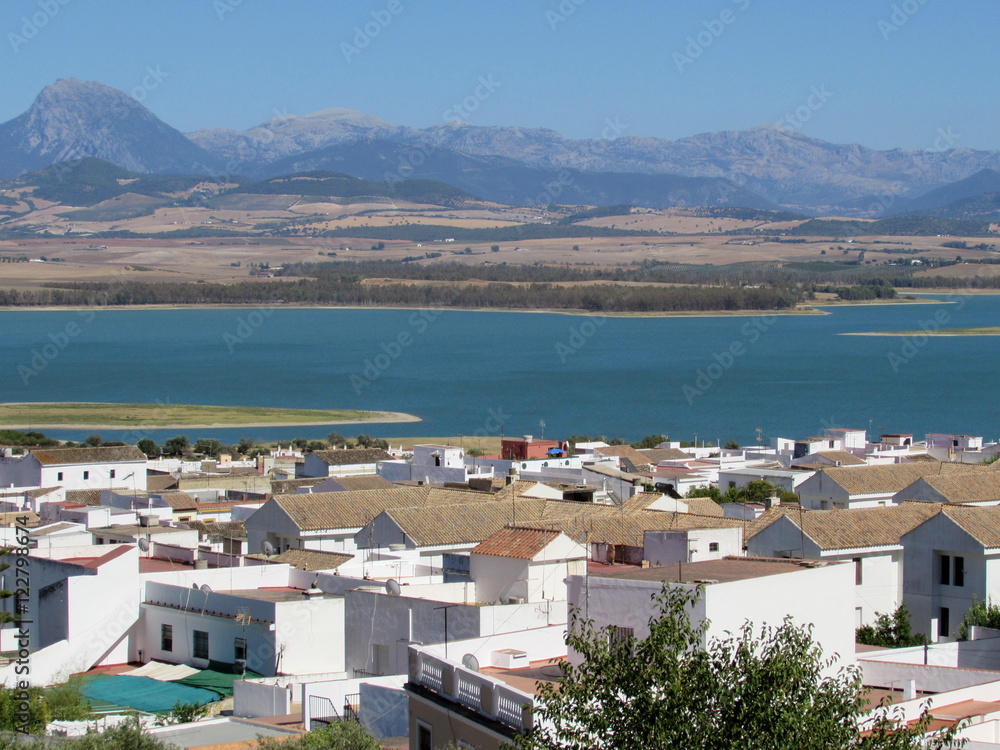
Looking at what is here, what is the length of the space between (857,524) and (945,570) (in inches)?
36.2

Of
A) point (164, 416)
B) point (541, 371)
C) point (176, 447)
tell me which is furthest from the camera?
point (541, 371)

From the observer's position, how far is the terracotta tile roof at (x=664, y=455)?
2910 centimetres

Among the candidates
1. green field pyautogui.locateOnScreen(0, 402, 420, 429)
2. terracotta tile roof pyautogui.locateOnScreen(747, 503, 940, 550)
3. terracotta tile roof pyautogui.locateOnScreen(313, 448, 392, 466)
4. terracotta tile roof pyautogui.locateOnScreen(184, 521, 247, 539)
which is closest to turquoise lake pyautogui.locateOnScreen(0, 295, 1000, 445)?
green field pyautogui.locateOnScreen(0, 402, 420, 429)

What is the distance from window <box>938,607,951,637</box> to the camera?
1167 centimetres

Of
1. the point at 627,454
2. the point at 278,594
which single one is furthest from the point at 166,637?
the point at 627,454

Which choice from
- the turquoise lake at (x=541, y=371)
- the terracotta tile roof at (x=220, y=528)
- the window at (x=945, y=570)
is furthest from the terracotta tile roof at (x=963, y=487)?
the turquoise lake at (x=541, y=371)

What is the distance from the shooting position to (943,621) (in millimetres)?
11719

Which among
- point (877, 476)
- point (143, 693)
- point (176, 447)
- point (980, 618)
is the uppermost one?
point (877, 476)

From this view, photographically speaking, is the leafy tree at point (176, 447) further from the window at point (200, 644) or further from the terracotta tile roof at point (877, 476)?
the window at point (200, 644)

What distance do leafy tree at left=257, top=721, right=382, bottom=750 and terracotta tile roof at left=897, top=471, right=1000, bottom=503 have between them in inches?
409

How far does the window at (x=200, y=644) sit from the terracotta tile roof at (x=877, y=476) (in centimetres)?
955

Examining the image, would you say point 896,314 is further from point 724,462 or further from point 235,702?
point 235,702

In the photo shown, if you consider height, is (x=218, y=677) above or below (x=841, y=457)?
below

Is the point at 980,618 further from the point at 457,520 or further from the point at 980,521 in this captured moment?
the point at 457,520
